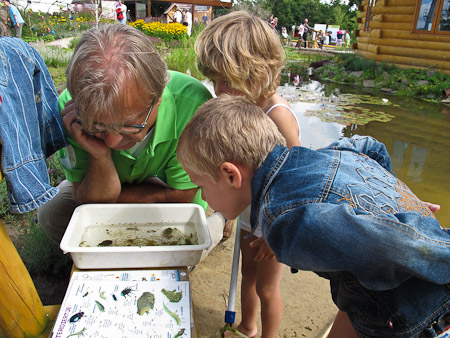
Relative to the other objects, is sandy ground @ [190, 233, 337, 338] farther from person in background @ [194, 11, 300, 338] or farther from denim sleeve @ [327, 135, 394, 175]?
denim sleeve @ [327, 135, 394, 175]

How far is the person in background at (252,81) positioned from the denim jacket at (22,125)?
71 centimetres

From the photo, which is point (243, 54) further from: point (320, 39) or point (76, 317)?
point (320, 39)

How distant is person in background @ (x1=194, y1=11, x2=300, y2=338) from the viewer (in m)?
1.56

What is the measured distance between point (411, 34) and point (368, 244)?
9.15 meters

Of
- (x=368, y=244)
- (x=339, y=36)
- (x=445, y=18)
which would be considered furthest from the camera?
(x=339, y=36)

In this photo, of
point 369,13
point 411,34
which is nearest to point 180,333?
point 411,34

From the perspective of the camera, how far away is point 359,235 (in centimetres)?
86

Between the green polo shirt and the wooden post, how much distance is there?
21.9 inches

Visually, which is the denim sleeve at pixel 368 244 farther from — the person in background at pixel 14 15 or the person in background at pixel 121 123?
the person in background at pixel 14 15

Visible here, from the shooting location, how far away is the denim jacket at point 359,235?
2.84ft

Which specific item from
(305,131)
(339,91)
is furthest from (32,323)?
(339,91)

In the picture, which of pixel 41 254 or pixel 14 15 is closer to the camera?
pixel 41 254

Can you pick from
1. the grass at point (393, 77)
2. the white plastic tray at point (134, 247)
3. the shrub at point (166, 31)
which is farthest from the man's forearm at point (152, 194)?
the shrub at point (166, 31)

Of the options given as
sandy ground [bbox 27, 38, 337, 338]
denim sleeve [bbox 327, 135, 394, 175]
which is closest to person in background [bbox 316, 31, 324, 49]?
sandy ground [bbox 27, 38, 337, 338]
